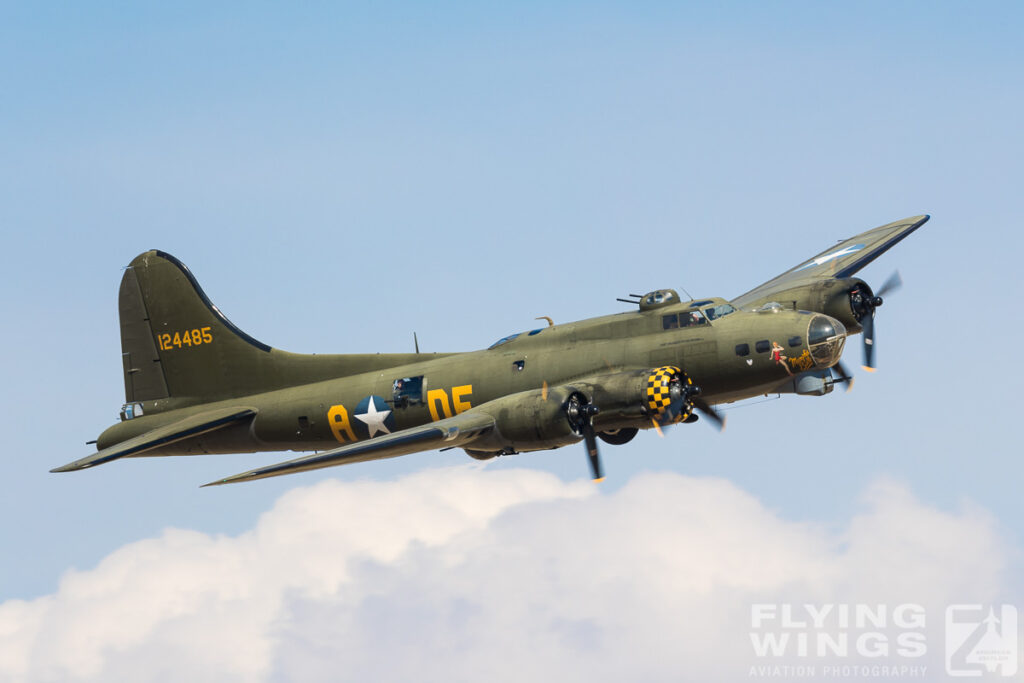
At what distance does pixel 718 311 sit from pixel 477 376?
20.9 ft

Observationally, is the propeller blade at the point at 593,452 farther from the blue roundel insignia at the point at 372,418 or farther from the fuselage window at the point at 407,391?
the blue roundel insignia at the point at 372,418

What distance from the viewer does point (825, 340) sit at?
3209 cm

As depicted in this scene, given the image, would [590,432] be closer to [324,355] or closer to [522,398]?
[522,398]

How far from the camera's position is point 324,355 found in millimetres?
37938

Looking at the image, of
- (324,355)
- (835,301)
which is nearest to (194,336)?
(324,355)

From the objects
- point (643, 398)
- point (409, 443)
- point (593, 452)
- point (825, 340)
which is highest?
point (825, 340)

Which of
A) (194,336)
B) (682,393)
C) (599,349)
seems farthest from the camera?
(194,336)

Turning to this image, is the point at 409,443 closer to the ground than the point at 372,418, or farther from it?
closer to the ground

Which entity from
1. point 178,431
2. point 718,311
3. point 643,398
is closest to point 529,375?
point 643,398

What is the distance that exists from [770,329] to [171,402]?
17498mm

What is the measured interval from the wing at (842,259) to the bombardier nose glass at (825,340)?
6.20 m

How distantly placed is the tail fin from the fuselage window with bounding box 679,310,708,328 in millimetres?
12170

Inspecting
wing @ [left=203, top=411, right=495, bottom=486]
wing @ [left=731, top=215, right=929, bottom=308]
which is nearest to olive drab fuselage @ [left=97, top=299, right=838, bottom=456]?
wing @ [left=203, top=411, right=495, bottom=486]

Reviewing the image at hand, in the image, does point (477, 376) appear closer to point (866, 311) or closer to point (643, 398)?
point (643, 398)
